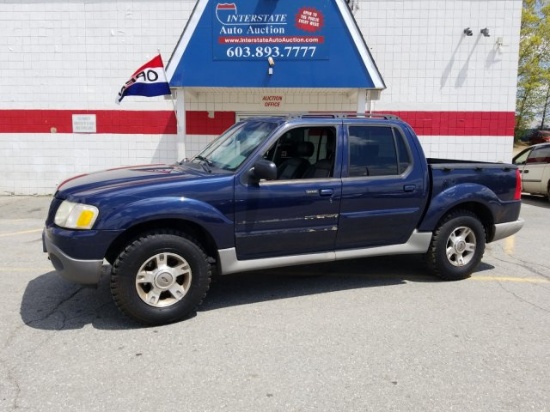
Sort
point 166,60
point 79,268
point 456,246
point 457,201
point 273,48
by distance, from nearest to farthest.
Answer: point 79,268 → point 457,201 → point 456,246 → point 273,48 → point 166,60

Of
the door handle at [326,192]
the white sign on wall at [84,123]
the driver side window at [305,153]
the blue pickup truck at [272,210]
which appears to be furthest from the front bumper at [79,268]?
the white sign on wall at [84,123]

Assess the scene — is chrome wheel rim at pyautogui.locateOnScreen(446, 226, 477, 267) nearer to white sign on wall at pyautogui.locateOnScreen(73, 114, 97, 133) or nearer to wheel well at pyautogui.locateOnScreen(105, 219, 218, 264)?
wheel well at pyautogui.locateOnScreen(105, 219, 218, 264)

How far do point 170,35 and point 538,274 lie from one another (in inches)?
405

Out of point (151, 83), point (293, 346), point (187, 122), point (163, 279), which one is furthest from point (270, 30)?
point (293, 346)

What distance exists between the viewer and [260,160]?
14.1ft

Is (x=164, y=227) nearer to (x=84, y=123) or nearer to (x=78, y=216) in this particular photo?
(x=78, y=216)

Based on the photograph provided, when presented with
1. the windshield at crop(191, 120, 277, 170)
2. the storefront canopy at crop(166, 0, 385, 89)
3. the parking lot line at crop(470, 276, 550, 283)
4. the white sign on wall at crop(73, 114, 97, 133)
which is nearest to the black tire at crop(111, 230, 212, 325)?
the windshield at crop(191, 120, 277, 170)

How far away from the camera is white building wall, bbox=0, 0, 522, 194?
1209cm

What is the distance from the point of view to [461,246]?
17.8ft

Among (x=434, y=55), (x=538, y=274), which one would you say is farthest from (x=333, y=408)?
(x=434, y=55)

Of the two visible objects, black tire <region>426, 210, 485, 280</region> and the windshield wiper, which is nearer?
the windshield wiper

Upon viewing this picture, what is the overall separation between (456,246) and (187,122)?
29.3 ft

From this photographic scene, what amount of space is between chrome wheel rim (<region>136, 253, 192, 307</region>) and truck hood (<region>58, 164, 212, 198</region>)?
0.68 m

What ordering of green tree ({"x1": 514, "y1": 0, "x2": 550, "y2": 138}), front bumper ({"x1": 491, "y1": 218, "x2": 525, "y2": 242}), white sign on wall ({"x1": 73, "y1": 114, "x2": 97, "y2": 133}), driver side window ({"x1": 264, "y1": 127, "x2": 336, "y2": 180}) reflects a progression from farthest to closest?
green tree ({"x1": 514, "y1": 0, "x2": 550, "y2": 138}) < white sign on wall ({"x1": 73, "y1": 114, "x2": 97, "y2": 133}) < front bumper ({"x1": 491, "y1": 218, "x2": 525, "y2": 242}) < driver side window ({"x1": 264, "y1": 127, "x2": 336, "y2": 180})
